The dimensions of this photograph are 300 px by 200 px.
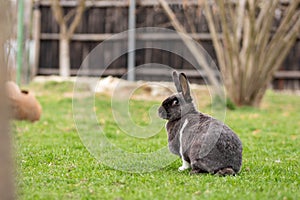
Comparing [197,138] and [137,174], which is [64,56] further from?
[197,138]

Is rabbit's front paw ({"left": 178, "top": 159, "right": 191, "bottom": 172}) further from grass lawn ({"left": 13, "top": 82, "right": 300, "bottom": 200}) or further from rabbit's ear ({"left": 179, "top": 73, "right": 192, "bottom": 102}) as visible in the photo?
rabbit's ear ({"left": 179, "top": 73, "right": 192, "bottom": 102})

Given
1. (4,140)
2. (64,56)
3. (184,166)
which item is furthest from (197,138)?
(64,56)

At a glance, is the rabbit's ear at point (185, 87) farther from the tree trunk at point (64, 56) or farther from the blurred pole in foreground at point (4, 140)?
the tree trunk at point (64, 56)

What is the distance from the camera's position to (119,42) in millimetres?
16484

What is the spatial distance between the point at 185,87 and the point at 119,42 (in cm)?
1182

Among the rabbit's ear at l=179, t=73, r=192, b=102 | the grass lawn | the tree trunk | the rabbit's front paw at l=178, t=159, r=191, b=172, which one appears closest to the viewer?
the grass lawn

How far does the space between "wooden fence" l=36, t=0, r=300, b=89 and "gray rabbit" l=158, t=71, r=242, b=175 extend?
34.1 feet

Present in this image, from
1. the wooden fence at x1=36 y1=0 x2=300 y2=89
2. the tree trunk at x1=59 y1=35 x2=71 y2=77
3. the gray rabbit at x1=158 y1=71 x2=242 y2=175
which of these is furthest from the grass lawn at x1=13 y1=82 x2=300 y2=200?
the tree trunk at x1=59 y1=35 x2=71 y2=77

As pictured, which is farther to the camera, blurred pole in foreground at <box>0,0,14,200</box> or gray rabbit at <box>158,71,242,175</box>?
gray rabbit at <box>158,71,242,175</box>

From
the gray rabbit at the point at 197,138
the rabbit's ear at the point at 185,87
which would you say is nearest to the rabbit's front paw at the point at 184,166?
the gray rabbit at the point at 197,138

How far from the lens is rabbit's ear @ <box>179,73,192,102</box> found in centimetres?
473

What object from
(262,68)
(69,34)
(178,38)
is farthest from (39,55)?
(262,68)

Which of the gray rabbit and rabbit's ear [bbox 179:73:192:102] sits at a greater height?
rabbit's ear [bbox 179:73:192:102]

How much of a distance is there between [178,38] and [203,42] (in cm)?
88
